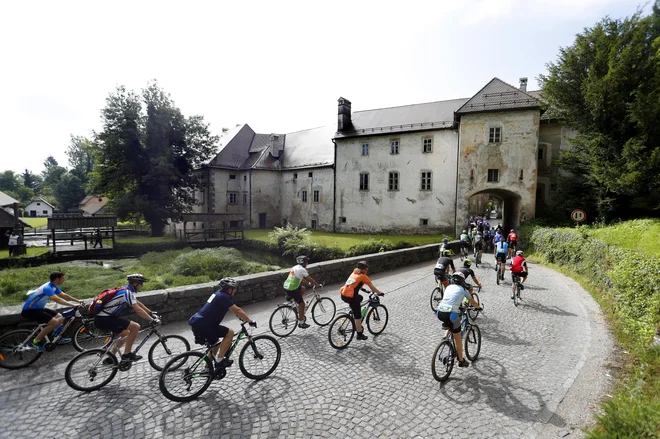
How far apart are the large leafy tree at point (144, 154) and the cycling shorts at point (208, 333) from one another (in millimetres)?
27894

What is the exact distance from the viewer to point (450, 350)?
217 inches

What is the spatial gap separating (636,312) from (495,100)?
73.7 feet

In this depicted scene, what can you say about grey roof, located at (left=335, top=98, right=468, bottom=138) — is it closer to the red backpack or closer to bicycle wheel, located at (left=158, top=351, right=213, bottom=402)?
bicycle wheel, located at (left=158, top=351, right=213, bottom=402)

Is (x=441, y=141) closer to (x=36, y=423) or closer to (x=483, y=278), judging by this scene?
(x=483, y=278)

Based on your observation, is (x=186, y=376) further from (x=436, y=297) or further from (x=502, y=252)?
(x=502, y=252)

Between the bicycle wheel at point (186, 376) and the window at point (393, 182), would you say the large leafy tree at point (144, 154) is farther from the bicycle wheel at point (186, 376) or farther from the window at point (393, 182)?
the bicycle wheel at point (186, 376)

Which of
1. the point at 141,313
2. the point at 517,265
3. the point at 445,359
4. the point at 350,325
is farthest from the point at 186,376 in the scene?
the point at 517,265

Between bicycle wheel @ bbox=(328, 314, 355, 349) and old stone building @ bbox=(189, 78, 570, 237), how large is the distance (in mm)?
22413

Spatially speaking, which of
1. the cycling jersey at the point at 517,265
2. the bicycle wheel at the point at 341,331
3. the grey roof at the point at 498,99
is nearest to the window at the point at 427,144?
the grey roof at the point at 498,99

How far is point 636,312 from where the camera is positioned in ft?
23.4

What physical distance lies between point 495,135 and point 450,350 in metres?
24.1

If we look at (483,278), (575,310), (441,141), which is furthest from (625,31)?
(575,310)

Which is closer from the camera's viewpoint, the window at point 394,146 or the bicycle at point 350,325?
the bicycle at point 350,325

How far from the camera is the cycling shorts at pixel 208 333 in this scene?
497cm
